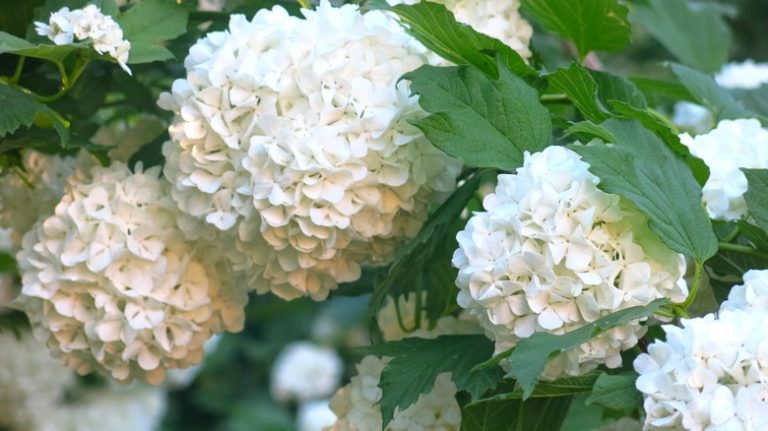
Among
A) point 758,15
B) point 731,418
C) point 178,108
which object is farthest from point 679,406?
point 758,15

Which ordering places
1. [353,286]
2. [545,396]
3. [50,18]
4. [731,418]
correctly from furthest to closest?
[353,286], [50,18], [545,396], [731,418]

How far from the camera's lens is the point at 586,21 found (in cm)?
114

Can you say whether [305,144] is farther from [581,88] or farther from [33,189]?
[33,189]

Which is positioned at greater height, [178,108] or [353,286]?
[178,108]

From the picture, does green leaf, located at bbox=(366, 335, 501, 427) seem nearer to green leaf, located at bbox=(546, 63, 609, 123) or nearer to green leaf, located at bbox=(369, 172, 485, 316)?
green leaf, located at bbox=(369, 172, 485, 316)

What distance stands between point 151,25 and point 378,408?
0.43 metres

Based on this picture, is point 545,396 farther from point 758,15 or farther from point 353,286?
point 758,15

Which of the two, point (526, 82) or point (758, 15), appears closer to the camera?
point (526, 82)

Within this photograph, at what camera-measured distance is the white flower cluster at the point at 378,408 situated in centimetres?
107

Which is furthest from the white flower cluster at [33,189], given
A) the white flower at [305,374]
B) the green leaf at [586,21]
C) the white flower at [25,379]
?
the white flower at [305,374]

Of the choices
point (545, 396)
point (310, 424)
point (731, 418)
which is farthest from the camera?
point (310, 424)

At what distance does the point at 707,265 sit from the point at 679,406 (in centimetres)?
24

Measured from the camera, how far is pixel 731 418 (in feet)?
2.54

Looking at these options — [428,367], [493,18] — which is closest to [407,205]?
[428,367]
